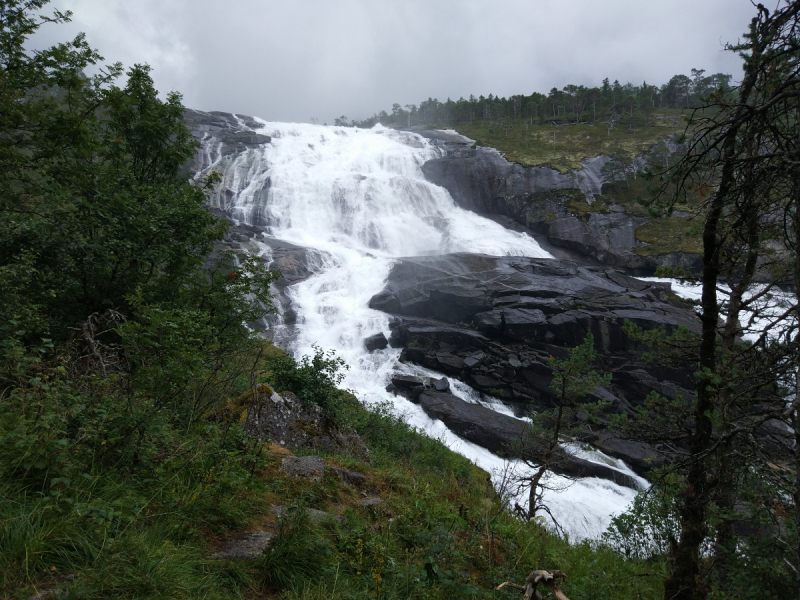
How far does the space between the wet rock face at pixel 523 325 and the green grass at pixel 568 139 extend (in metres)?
28.4

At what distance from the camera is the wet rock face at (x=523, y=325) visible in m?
21.9

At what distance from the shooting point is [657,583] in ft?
19.6

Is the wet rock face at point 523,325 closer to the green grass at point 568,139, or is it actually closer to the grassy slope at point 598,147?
the grassy slope at point 598,147

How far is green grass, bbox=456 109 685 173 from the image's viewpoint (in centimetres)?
5484

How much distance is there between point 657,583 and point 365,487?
442 cm

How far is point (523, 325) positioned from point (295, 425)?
61.2 feet

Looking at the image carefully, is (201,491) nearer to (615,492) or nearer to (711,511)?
(711,511)

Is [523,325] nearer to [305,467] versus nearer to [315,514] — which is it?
[305,467]

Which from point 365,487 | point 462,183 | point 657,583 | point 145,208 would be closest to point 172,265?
point 145,208

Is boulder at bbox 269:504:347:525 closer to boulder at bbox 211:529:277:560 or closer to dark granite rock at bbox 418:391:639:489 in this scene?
boulder at bbox 211:529:277:560

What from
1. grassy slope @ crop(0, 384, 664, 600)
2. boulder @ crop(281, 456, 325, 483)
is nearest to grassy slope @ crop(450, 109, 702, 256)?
grassy slope @ crop(0, 384, 664, 600)

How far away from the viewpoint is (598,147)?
194 ft

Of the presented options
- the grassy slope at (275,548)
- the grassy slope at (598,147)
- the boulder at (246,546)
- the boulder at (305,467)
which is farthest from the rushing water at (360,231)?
the boulder at (246,546)

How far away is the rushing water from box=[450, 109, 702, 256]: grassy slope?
10.7m
